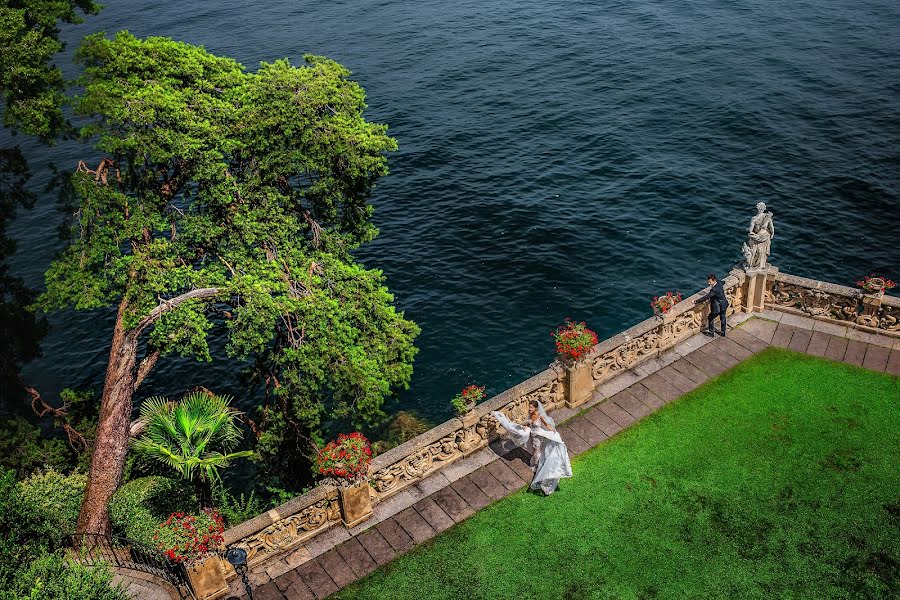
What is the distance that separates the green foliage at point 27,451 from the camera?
23656 mm

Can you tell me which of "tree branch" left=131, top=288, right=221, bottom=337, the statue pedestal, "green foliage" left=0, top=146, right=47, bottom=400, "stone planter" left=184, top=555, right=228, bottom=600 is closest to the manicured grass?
"stone planter" left=184, top=555, right=228, bottom=600

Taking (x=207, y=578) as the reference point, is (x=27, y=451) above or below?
below

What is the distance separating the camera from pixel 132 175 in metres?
19.7

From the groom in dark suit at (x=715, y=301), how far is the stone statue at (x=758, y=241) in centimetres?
134

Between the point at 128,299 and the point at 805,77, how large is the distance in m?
49.8

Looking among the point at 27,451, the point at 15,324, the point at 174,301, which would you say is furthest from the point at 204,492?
the point at 15,324

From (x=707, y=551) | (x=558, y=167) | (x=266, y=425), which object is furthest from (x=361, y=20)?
(x=707, y=551)

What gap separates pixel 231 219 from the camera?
19.5m

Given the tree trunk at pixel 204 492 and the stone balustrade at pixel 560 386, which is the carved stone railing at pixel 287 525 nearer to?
the stone balustrade at pixel 560 386

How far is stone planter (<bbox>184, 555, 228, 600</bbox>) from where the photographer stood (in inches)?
590

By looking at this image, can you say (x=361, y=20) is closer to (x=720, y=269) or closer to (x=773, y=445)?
(x=720, y=269)

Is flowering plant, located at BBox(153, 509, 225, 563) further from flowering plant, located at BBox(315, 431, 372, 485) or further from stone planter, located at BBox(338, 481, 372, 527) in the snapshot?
stone planter, located at BBox(338, 481, 372, 527)

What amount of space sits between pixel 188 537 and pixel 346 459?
365 centimetres

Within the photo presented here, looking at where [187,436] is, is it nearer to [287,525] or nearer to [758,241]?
[287,525]
